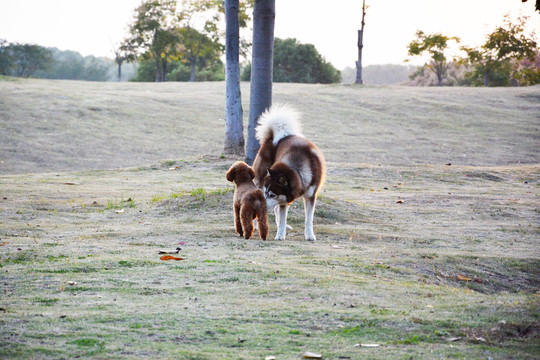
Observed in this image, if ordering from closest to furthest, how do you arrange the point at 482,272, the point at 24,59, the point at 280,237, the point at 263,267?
1. the point at 263,267
2. the point at 482,272
3. the point at 280,237
4. the point at 24,59

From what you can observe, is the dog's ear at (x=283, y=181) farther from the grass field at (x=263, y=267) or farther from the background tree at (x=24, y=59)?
the background tree at (x=24, y=59)

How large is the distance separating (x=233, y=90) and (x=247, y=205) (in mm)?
10986

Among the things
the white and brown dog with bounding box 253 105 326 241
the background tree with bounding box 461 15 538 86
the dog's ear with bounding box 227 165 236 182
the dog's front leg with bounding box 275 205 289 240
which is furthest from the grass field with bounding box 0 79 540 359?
the background tree with bounding box 461 15 538 86

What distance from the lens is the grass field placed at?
14.6 ft

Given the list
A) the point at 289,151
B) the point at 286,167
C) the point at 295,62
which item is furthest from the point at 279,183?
the point at 295,62

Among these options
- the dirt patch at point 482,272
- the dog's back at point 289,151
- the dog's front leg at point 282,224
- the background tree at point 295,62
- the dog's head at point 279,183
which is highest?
the background tree at point 295,62

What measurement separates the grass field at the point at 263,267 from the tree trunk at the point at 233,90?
721 millimetres

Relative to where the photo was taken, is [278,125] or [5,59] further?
[5,59]

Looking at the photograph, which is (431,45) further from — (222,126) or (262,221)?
(262,221)

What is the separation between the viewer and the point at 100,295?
18.1 feet

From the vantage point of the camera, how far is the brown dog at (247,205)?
8.55m

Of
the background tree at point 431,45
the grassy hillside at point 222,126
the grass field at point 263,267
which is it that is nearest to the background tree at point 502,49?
the background tree at point 431,45

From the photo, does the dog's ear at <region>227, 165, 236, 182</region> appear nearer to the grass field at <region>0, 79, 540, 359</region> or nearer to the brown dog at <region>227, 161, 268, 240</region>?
the brown dog at <region>227, 161, 268, 240</region>

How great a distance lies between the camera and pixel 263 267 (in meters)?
6.71
